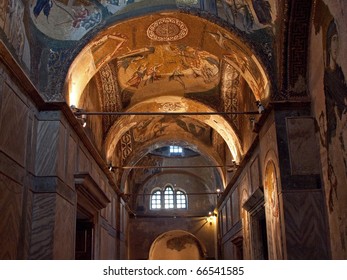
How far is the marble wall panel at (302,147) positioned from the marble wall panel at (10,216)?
207 inches

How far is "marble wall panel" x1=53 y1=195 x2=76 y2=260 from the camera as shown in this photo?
8.90 meters

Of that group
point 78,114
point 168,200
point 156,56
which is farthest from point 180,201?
point 78,114

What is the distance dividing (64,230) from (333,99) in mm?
5902

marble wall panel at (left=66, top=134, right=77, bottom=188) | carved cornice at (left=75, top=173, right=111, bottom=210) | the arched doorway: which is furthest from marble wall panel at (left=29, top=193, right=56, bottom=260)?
the arched doorway

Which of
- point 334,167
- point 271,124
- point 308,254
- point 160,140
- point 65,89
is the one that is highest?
point 160,140

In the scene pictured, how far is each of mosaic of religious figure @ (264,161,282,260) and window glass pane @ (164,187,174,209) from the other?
1799cm

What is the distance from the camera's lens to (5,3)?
25.7 ft

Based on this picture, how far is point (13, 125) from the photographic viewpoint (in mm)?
7848

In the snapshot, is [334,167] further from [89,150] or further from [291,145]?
[89,150]

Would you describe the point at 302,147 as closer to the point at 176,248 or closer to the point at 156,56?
the point at 156,56

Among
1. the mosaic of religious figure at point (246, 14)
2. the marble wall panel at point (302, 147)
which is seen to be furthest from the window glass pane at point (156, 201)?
the marble wall panel at point (302, 147)

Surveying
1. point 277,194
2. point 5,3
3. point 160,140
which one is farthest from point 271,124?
point 160,140

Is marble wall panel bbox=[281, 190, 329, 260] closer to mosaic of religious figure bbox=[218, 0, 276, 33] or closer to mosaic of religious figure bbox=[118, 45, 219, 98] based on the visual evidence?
mosaic of religious figure bbox=[218, 0, 276, 33]
